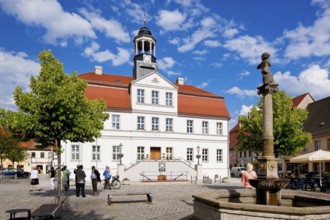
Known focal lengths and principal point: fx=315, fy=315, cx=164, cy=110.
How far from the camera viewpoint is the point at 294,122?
24.2m

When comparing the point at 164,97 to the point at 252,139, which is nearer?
the point at 252,139

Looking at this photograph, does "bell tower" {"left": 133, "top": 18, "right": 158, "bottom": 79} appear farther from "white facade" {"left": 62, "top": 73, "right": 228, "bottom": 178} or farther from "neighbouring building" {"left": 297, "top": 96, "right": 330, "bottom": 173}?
"neighbouring building" {"left": 297, "top": 96, "right": 330, "bottom": 173}

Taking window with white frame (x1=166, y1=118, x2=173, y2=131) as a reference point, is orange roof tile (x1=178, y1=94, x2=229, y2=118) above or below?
→ above

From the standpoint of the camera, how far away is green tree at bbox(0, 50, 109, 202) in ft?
47.2

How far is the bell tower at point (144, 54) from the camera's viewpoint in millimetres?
40938

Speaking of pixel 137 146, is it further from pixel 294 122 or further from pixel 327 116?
pixel 327 116

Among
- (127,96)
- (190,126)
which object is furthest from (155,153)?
(127,96)

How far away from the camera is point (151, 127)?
37.2 m

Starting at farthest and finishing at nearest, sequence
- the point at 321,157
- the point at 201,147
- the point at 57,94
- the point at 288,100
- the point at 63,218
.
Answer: the point at 201,147, the point at 288,100, the point at 321,157, the point at 57,94, the point at 63,218

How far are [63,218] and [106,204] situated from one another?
11.9 ft

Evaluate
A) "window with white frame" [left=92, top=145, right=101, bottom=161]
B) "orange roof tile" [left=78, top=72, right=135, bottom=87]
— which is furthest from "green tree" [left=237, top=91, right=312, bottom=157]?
"orange roof tile" [left=78, top=72, right=135, bottom=87]

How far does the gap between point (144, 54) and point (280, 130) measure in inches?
896

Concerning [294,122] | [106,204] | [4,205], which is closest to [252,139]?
[294,122]

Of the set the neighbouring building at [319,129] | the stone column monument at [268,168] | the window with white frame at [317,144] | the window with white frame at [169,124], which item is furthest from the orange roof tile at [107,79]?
the stone column monument at [268,168]
